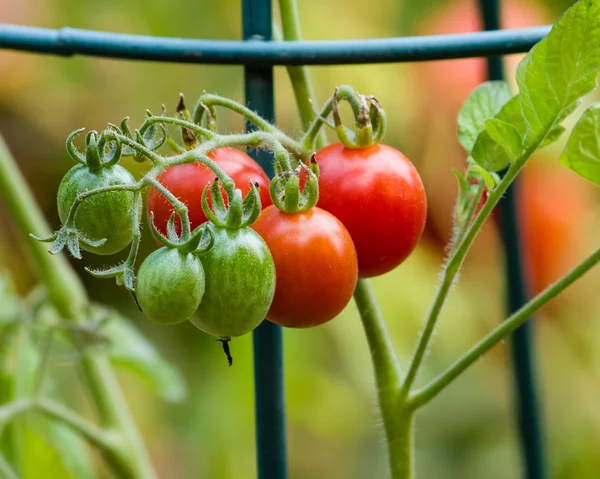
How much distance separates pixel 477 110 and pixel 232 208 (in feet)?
0.67

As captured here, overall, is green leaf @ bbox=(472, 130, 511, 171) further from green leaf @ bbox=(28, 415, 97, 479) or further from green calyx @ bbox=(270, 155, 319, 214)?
green leaf @ bbox=(28, 415, 97, 479)

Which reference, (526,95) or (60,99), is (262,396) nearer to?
(526,95)

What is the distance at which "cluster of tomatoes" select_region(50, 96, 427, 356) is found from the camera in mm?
328

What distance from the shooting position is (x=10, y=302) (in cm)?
76

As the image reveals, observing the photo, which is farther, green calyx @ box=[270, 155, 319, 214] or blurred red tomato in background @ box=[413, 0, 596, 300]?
blurred red tomato in background @ box=[413, 0, 596, 300]

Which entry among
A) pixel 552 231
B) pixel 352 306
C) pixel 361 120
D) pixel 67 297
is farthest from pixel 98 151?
pixel 552 231

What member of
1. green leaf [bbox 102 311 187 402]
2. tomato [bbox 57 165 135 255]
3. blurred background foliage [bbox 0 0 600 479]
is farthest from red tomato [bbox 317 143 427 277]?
blurred background foliage [bbox 0 0 600 479]

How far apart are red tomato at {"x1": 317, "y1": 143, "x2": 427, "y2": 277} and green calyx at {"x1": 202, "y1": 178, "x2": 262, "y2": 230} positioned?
7 centimetres

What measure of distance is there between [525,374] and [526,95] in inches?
14.6

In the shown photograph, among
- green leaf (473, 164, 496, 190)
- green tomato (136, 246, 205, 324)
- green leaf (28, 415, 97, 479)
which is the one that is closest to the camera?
A: green tomato (136, 246, 205, 324)

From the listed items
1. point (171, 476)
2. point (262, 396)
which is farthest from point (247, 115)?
point (171, 476)

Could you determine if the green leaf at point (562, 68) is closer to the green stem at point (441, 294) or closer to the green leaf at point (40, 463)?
the green stem at point (441, 294)

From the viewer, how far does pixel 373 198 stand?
1.35 feet

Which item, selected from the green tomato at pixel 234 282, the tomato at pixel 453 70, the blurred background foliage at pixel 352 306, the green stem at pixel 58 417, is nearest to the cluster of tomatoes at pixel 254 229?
the green tomato at pixel 234 282
